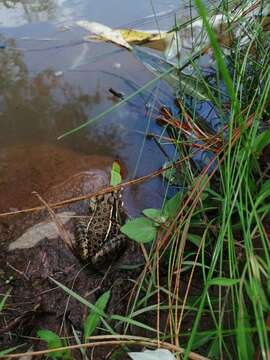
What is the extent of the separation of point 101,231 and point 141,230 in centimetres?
64

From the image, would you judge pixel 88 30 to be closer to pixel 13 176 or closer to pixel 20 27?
pixel 20 27

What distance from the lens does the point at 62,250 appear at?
1913 millimetres

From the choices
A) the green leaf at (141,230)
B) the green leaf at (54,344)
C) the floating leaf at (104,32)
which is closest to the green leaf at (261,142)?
the green leaf at (141,230)

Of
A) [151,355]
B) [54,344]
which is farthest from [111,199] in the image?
[151,355]

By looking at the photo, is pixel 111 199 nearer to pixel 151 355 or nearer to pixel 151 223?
pixel 151 223

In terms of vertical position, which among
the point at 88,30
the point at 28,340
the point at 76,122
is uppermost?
the point at 88,30

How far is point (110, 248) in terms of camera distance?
6.00 ft

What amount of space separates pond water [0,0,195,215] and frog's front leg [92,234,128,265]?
363 millimetres

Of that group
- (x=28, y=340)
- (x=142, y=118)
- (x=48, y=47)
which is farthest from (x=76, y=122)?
(x=28, y=340)

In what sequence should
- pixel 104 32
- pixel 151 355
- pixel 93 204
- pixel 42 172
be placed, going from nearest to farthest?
pixel 151 355 → pixel 93 204 → pixel 42 172 → pixel 104 32

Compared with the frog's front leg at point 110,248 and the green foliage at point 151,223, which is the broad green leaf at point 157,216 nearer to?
the green foliage at point 151,223

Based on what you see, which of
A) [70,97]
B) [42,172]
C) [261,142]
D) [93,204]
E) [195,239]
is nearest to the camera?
[261,142]

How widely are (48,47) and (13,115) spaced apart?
0.75 m

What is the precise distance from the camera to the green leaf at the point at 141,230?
1.37 meters
